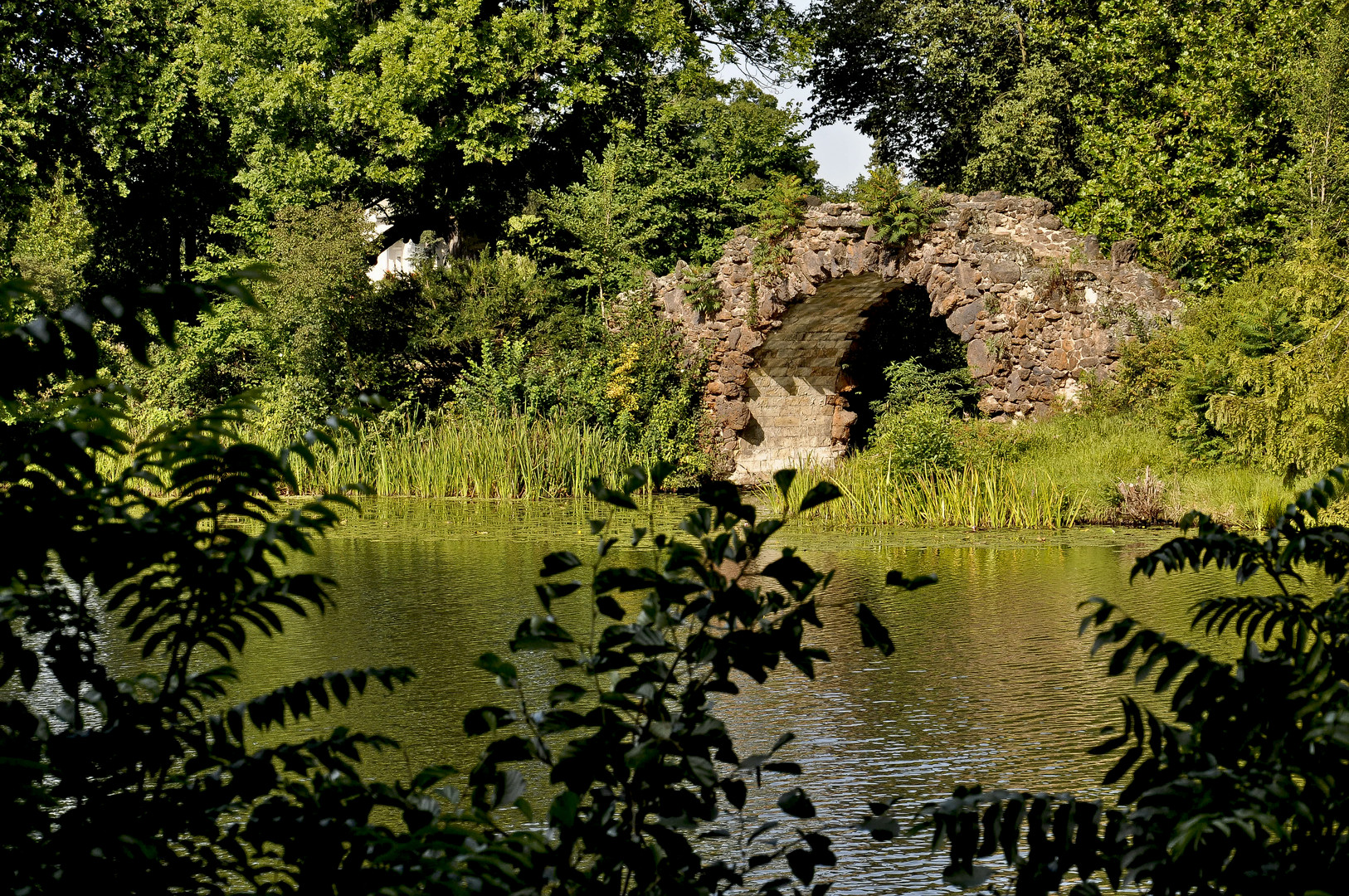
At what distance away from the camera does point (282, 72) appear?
20156mm

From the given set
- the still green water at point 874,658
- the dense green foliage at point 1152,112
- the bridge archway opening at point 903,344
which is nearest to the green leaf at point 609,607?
the still green water at point 874,658

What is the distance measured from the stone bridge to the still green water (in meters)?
3.54

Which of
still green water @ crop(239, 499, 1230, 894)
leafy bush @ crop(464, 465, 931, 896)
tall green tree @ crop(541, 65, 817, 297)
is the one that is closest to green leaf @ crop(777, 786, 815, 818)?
leafy bush @ crop(464, 465, 931, 896)

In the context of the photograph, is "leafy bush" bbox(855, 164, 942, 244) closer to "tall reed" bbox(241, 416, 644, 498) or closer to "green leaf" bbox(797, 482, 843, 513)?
"tall reed" bbox(241, 416, 644, 498)

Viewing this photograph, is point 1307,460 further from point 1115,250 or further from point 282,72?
point 282,72

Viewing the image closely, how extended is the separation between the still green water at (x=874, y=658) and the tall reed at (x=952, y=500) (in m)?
0.60

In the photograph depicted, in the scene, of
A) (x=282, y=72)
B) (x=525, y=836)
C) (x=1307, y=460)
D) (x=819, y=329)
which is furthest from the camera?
(x=282, y=72)

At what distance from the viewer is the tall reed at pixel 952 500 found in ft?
39.9

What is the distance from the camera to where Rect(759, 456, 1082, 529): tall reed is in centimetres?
1217

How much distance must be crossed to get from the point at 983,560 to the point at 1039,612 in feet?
7.29

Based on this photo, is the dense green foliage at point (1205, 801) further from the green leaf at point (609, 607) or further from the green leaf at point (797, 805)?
the green leaf at point (609, 607)

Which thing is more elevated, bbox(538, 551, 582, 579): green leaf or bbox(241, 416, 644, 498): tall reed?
bbox(241, 416, 644, 498): tall reed

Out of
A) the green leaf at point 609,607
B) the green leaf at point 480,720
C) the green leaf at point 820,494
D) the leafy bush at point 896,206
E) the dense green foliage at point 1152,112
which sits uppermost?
the dense green foliage at point 1152,112

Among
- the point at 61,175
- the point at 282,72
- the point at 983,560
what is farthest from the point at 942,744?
the point at 61,175
